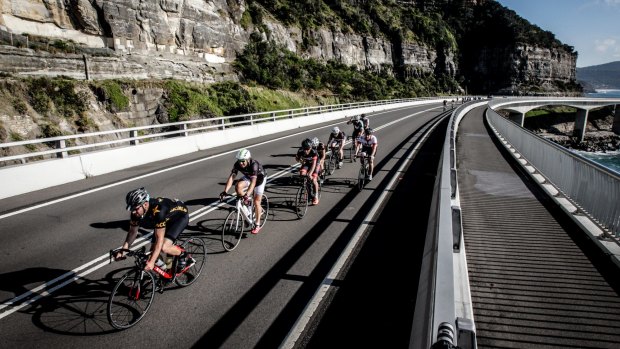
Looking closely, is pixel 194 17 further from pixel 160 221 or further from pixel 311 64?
pixel 160 221

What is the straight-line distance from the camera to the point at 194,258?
6293 mm

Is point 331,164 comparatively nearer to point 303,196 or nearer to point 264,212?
point 303,196

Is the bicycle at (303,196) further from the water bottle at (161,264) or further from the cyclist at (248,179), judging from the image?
the water bottle at (161,264)

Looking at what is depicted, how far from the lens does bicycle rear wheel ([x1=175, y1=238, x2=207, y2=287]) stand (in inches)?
224

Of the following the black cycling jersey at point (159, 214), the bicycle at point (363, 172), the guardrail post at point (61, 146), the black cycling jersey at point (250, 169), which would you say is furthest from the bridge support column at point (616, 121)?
the black cycling jersey at point (159, 214)

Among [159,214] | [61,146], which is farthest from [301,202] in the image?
[61,146]

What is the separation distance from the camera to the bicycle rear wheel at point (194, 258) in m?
5.70

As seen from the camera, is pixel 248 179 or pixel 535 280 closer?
pixel 535 280

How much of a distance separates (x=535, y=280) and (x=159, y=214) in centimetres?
544

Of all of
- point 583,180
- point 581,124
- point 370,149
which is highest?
point 370,149

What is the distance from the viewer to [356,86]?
233 feet

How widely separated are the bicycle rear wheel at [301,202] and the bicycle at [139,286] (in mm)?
3359

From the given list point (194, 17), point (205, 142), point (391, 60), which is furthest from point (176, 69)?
point (391, 60)

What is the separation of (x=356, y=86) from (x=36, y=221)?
221ft
